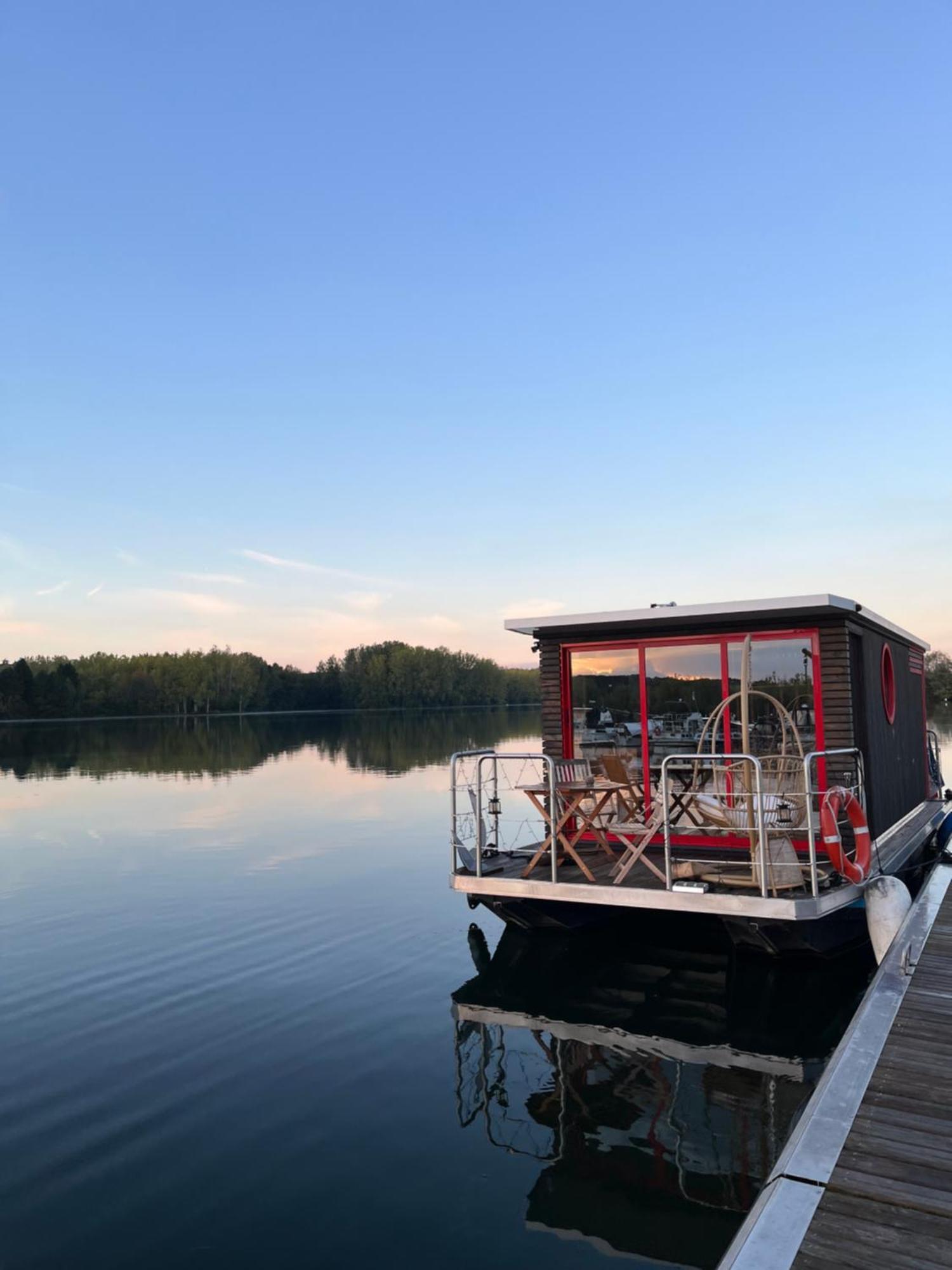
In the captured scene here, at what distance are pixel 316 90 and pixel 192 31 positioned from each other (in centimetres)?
232

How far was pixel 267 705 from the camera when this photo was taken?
113 metres

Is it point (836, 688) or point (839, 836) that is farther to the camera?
point (836, 688)

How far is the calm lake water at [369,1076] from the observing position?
395 centimetres

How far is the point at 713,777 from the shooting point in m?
8.84

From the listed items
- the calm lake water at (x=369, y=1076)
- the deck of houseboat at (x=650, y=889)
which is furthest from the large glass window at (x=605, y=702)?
the calm lake water at (x=369, y=1076)

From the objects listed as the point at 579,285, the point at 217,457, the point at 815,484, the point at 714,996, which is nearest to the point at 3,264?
the point at 217,457

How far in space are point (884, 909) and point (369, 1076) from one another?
4154mm

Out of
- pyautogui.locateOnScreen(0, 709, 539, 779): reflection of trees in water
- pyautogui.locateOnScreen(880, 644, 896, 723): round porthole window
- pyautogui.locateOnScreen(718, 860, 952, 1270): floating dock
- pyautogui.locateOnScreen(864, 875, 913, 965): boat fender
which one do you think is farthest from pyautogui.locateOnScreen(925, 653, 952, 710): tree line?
pyautogui.locateOnScreen(718, 860, 952, 1270): floating dock

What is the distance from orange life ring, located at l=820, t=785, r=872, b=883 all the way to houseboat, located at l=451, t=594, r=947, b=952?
2cm

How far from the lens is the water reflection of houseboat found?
4.11m

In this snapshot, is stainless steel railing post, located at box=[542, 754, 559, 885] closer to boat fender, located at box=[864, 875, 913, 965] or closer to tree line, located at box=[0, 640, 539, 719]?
boat fender, located at box=[864, 875, 913, 965]

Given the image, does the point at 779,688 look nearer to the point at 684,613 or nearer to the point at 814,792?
the point at 684,613

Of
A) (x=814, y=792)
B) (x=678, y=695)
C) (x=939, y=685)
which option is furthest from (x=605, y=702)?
(x=939, y=685)

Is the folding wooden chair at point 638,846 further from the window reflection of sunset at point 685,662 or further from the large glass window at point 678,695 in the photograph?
the window reflection of sunset at point 685,662
